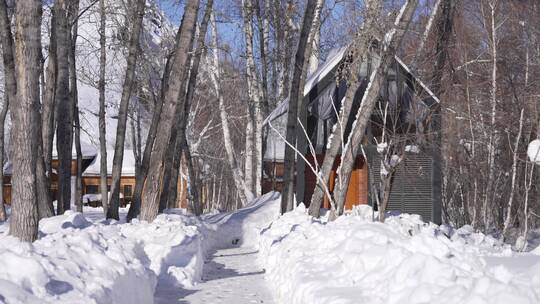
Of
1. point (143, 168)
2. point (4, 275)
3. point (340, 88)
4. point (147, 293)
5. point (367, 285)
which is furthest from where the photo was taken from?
point (340, 88)

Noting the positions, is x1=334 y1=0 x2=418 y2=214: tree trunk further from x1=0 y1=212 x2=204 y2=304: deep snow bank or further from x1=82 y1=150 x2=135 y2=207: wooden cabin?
x1=82 y1=150 x2=135 y2=207: wooden cabin

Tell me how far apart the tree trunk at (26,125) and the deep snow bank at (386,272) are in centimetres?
336

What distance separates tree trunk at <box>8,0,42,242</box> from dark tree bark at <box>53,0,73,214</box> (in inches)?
231

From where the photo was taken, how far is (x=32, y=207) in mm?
8977

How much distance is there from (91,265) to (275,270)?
163 inches

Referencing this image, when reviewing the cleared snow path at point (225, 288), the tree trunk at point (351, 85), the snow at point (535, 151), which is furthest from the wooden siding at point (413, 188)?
the cleared snow path at point (225, 288)

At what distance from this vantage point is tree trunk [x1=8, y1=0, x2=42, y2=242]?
8.88 metres

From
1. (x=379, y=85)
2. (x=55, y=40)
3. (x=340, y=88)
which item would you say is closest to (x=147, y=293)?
(x=379, y=85)

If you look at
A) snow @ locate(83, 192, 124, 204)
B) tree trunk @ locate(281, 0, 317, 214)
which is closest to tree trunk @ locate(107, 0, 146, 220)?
tree trunk @ locate(281, 0, 317, 214)

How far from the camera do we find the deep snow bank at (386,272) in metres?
Result: 4.66

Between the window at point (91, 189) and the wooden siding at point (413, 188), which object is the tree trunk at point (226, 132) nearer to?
the wooden siding at point (413, 188)

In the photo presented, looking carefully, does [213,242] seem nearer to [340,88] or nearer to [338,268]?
[340,88]

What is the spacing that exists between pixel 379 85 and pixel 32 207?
7.69 metres

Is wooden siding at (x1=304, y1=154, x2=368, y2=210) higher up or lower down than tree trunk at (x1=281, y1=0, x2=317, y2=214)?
lower down
